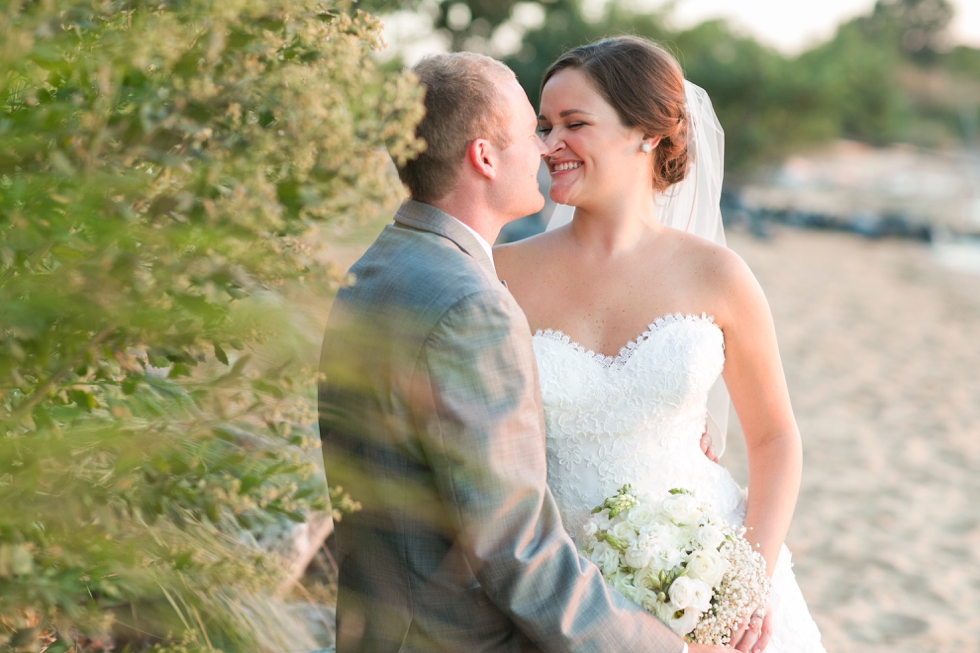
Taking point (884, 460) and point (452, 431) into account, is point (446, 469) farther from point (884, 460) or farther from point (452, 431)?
point (884, 460)

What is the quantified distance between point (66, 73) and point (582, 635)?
1.56 meters

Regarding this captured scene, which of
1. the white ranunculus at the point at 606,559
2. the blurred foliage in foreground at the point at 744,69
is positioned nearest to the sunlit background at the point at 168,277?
the white ranunculus at the point at 606,559

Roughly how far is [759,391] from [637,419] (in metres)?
0.48

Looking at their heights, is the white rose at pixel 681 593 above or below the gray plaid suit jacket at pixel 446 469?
below

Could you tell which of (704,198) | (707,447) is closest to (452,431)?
(707,447)

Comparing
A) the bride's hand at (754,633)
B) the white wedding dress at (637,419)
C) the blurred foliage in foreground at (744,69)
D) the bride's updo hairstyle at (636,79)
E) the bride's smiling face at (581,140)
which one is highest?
the bride's updo hairstyle at (636,79)

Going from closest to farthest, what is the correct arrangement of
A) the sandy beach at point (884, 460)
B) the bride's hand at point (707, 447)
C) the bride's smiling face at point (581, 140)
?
the bride's smiling face at point (581, 140)
the bride's hand at point (707, 447)
the sandy beach at point (884, 460)

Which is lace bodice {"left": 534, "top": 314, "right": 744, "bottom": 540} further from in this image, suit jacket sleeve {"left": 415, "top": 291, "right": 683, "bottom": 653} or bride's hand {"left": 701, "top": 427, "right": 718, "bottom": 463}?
suit jacket sleeve {"left": 415, "top": 291, "right": 683, "bottom": 653}

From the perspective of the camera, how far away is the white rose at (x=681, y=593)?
86.1 inches

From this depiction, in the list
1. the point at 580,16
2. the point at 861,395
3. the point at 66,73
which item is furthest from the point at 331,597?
the point at 580,16

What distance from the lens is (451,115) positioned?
2.18 m

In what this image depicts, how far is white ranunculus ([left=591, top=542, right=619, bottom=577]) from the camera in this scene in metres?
2.38

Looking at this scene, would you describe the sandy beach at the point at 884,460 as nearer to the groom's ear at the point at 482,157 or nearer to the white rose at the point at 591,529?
the groom's ear at the point at 482,157

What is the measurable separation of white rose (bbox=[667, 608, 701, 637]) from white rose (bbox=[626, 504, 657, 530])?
307 mm
